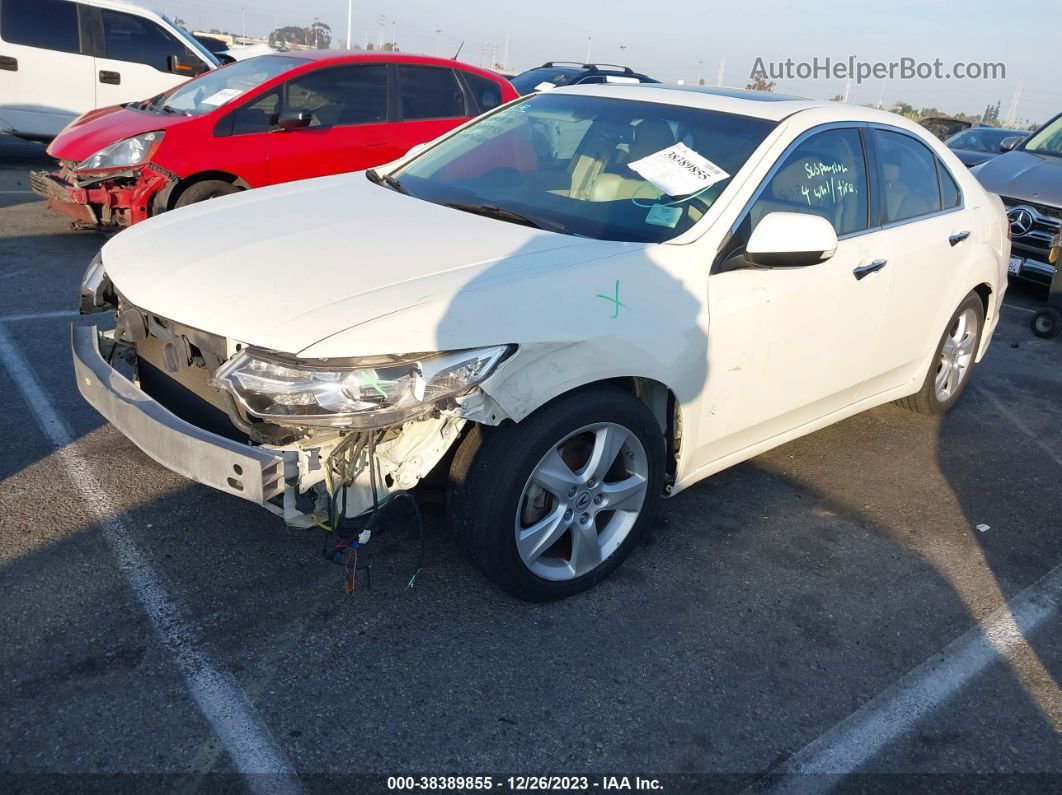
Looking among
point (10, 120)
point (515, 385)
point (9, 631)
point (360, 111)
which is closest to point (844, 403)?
point (515, 385)

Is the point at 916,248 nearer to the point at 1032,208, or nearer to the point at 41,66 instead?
the point at 1032,208

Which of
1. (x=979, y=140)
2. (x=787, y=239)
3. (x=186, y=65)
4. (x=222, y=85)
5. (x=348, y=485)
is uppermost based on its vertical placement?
(x=787, y=239)

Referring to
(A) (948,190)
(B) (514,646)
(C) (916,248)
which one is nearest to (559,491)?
(B) (514,646)

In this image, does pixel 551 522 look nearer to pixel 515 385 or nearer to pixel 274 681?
pixel 515 385

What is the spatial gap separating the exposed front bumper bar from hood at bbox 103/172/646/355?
1.05ft

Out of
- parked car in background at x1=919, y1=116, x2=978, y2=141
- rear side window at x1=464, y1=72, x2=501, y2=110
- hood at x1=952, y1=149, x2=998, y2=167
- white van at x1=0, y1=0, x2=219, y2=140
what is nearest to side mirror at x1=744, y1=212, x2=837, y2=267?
rear side window at x1=464, y1=72, x2=501, y2=110

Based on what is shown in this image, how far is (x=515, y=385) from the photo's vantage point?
2730 mm

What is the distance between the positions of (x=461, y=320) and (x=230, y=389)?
691 mm

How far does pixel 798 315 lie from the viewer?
3.58m

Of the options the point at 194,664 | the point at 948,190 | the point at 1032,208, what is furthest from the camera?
the point at 1032,208

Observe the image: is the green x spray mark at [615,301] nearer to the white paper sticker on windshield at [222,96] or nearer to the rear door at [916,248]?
the rear door at [916,248]

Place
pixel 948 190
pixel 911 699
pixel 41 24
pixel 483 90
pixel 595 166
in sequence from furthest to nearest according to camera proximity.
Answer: pixel 41 24, pixel 483 90, pixel 948 190, pixel 595 166, pixel 911 699

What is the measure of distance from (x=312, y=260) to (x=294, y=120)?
4.67 meters

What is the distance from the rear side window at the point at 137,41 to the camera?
10.4m
